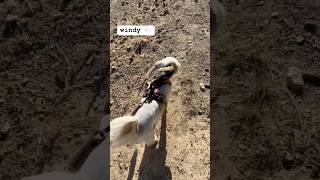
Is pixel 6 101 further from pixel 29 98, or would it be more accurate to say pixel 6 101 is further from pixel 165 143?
pixel 165 143

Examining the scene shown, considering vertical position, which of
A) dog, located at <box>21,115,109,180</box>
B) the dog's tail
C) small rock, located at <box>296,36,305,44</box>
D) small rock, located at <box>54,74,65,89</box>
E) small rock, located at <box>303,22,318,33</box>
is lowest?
dog, located at <box>21,115,109,180</box>

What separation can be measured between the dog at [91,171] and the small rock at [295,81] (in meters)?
1.23

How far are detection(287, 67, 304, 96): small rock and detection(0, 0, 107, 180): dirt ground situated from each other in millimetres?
1188

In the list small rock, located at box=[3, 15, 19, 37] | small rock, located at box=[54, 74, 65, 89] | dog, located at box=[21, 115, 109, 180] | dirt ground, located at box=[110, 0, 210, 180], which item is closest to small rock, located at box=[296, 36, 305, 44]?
dirt ground, located at box=[110, 0, 210, 180]

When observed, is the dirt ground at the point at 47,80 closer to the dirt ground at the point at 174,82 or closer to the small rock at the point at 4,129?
the small rock at the point at 4,129

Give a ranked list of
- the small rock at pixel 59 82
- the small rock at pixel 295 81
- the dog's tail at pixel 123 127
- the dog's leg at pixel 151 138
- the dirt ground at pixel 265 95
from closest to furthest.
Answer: the dog's tail at pixel 123 127 < the dog's leg at pixel 151 138 < the dirt ground at pixel 265 95 < the small rock at pixel 295 81 < the small rock at pixel 59 82

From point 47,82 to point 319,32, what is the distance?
1782 millimetres

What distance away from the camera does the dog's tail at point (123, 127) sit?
3.04m

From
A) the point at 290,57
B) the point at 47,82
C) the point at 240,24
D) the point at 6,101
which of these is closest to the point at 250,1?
the point at 240,24

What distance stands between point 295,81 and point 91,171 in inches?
54.8

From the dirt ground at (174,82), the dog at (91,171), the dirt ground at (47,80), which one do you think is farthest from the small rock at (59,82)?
the dog at (91,171)

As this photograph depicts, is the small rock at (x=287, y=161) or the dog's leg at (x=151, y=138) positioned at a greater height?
the dog's leg at (x=151, y=138)

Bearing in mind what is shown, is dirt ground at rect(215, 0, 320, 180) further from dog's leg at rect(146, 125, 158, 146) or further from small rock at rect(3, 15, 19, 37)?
small rock at rect(3, 15, 19, 37)

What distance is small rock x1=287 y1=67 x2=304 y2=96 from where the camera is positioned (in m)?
3.41
